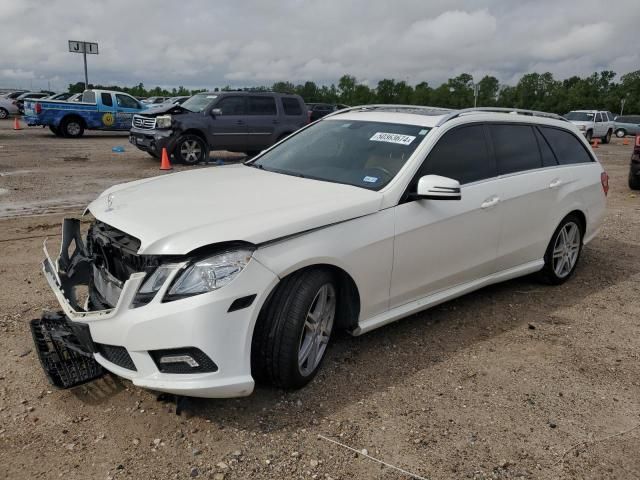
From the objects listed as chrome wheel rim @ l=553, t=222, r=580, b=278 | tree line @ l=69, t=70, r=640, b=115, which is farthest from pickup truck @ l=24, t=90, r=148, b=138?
tree line @ l=69, t=70, r=640, b=115

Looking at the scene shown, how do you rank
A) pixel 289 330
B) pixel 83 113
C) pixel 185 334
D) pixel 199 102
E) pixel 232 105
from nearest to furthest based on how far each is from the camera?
pixel 185 334 → pixel 289 330 → pixel 232 105 → pixel 199 102 → pixel 83 113

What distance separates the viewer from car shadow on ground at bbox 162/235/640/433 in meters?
3.21

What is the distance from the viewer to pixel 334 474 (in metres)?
2.74

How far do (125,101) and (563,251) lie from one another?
19688 mm

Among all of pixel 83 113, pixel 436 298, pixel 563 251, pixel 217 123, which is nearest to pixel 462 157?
pixel 436 298

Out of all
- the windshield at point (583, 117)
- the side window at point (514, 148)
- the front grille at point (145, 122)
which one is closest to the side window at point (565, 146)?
the side window at point (514, 148)

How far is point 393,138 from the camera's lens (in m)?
4.20

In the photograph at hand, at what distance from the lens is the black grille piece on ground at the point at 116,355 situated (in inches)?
115

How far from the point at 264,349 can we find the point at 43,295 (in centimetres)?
259

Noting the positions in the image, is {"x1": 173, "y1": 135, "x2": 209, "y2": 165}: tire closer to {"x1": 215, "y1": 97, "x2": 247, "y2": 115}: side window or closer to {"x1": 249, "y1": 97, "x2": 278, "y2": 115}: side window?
{"x1": 215, "y1": 97, "x2": 247, "y2": 115}: side window

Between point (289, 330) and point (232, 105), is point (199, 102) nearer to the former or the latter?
point (232, 105)

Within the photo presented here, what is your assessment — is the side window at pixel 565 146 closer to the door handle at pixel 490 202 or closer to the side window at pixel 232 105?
the door handle at pixel 490 202

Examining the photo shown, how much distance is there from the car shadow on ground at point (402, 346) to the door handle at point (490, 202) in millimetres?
966

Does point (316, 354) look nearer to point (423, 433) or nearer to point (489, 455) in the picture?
point (423, 433)
